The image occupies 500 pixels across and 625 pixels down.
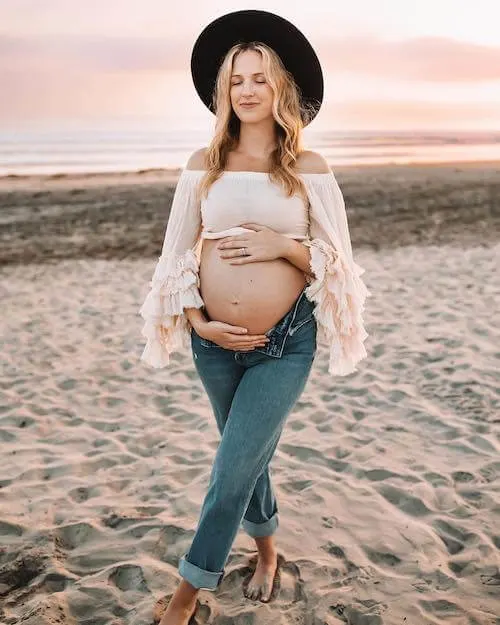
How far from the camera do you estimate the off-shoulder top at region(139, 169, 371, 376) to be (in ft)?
8.53

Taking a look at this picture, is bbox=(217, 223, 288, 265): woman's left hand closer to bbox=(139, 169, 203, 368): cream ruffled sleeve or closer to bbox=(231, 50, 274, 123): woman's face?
bbox=(139, 169, 203, 368): cream ruffled sleeve

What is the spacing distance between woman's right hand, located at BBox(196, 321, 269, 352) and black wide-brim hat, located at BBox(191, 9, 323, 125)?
91cm

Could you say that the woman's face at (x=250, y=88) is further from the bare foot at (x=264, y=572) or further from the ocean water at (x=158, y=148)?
the ocean water at (x=158, y=148)

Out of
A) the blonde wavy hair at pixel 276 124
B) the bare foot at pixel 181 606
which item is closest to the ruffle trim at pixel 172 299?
the blonde wavy hair at pixel 276 124

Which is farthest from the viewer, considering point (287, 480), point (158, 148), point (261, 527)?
point (158, 148)

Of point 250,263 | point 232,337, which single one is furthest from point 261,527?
point 250,263

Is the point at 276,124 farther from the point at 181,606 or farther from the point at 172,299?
the point at 181,606

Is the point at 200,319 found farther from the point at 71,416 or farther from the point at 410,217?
the point at 410,217

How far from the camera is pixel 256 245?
2.57m

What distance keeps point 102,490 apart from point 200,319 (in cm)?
168

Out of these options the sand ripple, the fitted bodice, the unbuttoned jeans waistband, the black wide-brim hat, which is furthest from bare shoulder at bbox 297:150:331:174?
the sand ripple

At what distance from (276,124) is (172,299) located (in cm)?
80

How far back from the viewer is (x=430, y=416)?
4.75m

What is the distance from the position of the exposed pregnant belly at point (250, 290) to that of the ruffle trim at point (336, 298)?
0.10m
